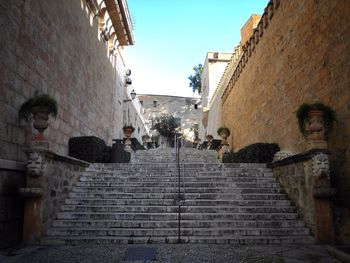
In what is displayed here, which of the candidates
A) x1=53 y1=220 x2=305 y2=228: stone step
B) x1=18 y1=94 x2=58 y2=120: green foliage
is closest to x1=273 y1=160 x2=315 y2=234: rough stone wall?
x1=53 y1=220 x2=305 y2=228: stone step

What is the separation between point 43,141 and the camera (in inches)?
218

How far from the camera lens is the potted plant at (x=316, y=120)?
5.26m

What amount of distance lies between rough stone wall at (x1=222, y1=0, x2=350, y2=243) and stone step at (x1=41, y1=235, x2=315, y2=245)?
779 mm

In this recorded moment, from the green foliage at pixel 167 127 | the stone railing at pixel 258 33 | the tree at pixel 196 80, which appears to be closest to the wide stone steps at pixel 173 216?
A: the stone railing at pixel 258 33

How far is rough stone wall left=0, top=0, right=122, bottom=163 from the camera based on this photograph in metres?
5.54

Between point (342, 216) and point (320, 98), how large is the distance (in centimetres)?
246

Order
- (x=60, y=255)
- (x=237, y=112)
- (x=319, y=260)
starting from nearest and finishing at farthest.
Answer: (x=319, y=260), (x=60, y=255), (x=237, y=112)

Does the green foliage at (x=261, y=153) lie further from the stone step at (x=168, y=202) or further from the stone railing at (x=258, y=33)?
the stone railing at (x=258, y=33)

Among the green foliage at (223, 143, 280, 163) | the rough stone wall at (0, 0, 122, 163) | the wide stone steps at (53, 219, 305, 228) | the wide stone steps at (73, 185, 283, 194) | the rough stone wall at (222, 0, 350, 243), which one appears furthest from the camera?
the green foliage at (223, 143, 280, 163)

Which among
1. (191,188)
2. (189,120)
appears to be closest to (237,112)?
(191,188)

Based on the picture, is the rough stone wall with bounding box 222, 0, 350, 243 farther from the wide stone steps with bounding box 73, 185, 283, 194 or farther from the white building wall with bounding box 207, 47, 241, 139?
the white building wall with bounding box 207, 47, 241, 139

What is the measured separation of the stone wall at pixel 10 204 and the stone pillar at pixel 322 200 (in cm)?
480

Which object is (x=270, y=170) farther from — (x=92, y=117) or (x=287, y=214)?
(x=92, y=117)

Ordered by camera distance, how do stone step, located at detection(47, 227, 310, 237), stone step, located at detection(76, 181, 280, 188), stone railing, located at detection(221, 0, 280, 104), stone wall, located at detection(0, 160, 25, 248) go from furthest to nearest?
stone railing, located at detection(221, 0, 280, 104) → stone step, located at detection(76, 181, 280, 188) → stone step, located at detection(47, 227, 310, 237) → stone wall, located at detection(0, 160, 25, 248)
